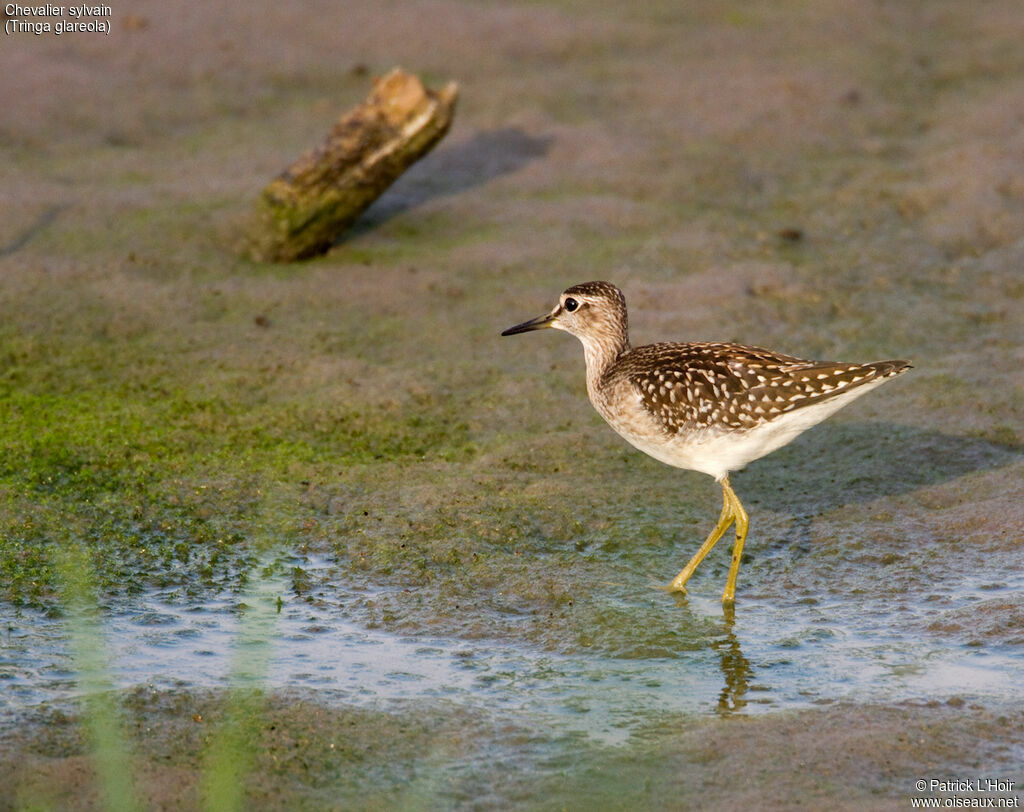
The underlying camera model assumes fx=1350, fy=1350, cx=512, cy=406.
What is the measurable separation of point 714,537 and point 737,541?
0.64 feet

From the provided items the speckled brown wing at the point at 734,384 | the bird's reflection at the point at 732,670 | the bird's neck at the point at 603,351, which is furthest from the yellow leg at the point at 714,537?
the bird's neck at the point at 603,351

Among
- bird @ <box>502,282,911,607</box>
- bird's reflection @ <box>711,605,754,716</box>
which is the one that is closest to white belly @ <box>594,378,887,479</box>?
bird @ <box>502,282,911,607</box>

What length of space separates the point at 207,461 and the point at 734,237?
5215 mm

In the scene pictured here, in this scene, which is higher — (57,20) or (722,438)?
(57,20)

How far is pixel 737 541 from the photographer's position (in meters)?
7.09

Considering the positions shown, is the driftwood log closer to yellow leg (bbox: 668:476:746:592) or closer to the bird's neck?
the bird's neck

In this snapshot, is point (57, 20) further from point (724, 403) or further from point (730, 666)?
point (730, 666)

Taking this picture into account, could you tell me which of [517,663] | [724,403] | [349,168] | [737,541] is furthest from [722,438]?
[349,168]

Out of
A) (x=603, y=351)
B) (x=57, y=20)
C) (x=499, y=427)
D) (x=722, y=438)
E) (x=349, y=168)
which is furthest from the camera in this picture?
(x=57, y=20)

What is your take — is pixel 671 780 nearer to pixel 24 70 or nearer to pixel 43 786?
pixel 43 786

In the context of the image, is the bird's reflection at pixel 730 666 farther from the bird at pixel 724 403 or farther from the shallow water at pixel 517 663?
the bird at pixel 724 403

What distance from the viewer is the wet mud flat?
18.0ft

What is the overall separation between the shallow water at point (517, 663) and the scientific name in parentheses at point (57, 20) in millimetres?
8811

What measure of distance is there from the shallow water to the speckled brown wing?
104 cm
